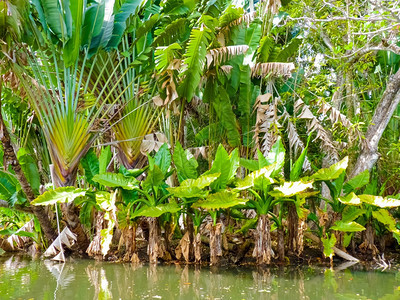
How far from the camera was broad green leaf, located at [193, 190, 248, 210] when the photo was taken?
16.2 ft

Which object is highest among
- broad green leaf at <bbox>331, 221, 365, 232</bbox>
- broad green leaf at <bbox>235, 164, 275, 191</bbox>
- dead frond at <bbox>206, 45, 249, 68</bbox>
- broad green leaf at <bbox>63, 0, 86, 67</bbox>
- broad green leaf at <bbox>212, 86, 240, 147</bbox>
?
broad green leaf at <bbox>63, 0, 86, 67</bbox>

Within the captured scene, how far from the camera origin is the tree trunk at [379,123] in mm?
6422

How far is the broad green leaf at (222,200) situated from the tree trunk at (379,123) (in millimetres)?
2735

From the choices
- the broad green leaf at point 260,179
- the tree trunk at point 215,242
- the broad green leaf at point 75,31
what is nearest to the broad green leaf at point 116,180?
the tree trunk at point 215,242

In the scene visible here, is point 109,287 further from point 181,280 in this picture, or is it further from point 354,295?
point 354,295

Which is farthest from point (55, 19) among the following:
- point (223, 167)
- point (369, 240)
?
point (369, 240)

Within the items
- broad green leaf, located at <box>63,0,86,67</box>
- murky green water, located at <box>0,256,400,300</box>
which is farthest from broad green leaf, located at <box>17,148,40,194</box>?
broad green leaf, located at <box>63,0,86,67</box>

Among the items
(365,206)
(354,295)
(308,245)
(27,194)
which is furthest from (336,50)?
(27,194)

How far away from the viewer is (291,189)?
493 centimetres

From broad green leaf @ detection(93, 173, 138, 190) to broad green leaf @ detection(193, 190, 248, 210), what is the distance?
3.49 feet

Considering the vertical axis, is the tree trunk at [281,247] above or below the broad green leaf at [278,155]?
below

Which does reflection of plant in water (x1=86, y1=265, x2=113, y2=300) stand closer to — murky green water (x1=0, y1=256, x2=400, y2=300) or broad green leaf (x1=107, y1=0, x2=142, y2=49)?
murky green water (x1=0, y1=256, x2=400, y2=300)

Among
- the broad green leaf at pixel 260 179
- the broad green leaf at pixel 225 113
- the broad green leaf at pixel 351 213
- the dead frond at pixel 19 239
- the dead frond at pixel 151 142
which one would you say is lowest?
the dead frond at pixel 19 239

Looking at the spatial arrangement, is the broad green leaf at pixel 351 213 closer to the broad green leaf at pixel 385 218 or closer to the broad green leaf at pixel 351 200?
the broad green leaf at pixel 385 218
